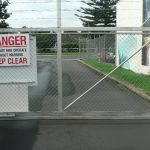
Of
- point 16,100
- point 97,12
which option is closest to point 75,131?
point 16,100

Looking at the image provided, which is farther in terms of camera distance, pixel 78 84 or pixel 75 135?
pixel 78 84

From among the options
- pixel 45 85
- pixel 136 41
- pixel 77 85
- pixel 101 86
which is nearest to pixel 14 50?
pixel 45 85

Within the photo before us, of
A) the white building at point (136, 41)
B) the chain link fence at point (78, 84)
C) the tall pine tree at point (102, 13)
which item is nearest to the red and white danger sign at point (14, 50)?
the chain link fence at point (78, 84)

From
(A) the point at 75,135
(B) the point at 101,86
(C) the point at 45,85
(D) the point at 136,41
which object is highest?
(D) the point at 136,41

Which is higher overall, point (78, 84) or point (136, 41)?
point (136, 41)

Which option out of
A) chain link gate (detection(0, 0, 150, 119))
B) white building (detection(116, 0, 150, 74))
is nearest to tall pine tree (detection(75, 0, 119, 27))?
white building (detection(116, 0, 150, 74))

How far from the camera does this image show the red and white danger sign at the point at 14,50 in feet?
31.2

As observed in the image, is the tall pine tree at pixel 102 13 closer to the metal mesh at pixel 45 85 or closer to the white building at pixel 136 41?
the white building at pixel 136 41

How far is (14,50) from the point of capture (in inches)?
377

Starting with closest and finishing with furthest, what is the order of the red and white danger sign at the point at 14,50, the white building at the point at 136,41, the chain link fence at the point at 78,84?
1. the red and white danger sign at the point at 14,50
2. the chain link fence at the point at 78,84
3. the white building at the point at 136,41

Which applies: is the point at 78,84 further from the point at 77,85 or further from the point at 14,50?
the point at 14,50

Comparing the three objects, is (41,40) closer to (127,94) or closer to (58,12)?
(58,12)

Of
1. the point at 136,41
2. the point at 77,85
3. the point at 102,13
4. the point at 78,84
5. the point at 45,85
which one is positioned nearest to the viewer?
the point at 45,85

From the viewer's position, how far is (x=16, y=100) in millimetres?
9781
